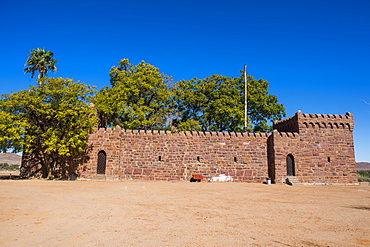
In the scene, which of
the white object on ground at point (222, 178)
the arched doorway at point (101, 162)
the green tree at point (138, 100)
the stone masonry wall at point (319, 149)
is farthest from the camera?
→ the green tree at point (138, 100)

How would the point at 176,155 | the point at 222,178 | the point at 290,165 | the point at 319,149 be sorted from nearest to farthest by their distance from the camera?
the point at 176,155 → the point at 222,178 → the point at 290,165 → the point at 319,149

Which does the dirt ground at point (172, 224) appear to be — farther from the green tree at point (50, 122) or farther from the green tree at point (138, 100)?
the green tree at point (138, 100)

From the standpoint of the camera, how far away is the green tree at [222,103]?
105ft

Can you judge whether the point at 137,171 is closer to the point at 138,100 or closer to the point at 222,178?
the point at 222,178

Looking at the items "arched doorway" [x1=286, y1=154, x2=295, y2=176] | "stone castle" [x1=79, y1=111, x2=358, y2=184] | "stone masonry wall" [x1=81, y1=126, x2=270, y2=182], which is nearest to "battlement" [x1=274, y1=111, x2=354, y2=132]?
"stone castle" [x1=79, y1=111, x2=358, y2=184]

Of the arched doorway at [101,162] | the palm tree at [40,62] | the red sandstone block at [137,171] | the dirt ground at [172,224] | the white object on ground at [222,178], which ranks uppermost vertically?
the palm tree at [40,62]

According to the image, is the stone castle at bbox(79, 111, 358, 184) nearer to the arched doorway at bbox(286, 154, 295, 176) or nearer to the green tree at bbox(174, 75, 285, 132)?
the arched doorway at bbox(286, 154, 295, 176)

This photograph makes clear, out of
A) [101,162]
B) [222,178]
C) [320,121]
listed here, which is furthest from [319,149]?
[101,162]

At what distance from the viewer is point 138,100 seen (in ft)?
99.7

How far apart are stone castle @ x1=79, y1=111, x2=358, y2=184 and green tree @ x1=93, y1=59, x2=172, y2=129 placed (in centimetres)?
585

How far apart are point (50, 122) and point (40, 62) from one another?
999 centimetres

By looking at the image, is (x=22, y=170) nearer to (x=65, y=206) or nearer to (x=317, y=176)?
(x=65, y=206)

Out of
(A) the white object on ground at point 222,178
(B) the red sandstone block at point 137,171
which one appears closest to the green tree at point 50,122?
(B) the red sandstone block at point 137,171

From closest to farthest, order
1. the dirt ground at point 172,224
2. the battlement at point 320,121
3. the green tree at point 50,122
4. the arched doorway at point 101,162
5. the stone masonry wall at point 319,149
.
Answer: the dirt ground at point 172,224 → the green tree at point 50,122 → the arched doorway at point 101,162 → the stone masonry wall at point 319,149 → the battlement at point 320,121
